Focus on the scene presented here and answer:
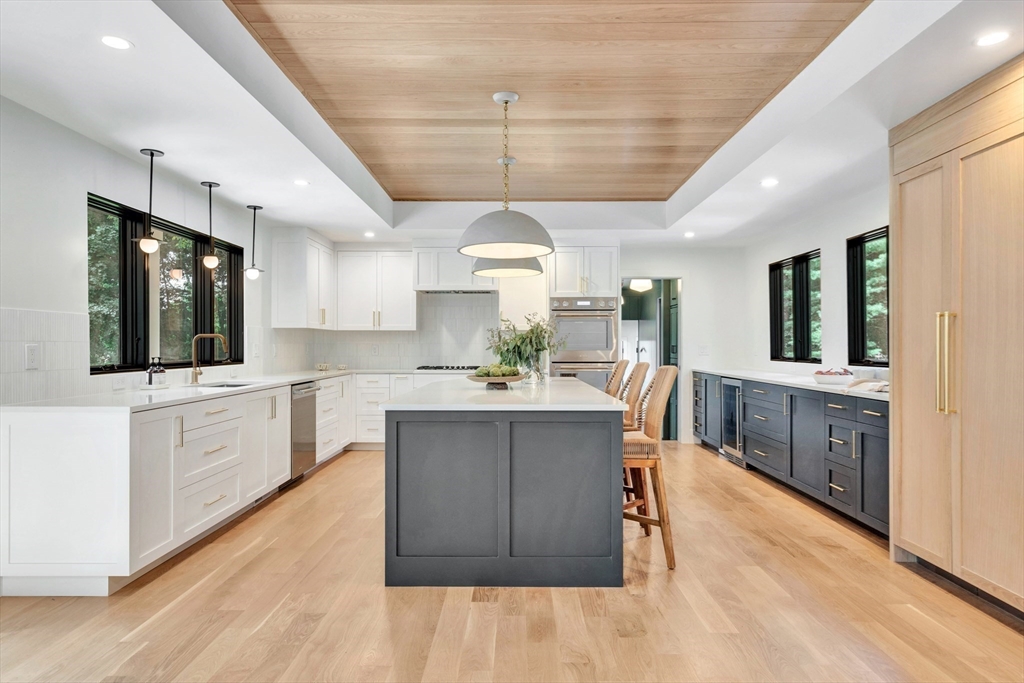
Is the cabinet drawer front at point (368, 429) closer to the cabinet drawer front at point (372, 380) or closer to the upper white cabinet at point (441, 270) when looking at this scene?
the cabinet drawer front at point (372, 380)

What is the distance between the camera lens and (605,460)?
2896mm

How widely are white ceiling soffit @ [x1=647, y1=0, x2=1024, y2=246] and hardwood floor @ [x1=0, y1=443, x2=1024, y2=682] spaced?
7.38 ft

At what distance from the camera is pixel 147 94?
2.72 meters

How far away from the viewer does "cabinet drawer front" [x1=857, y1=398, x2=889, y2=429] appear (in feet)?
11.4

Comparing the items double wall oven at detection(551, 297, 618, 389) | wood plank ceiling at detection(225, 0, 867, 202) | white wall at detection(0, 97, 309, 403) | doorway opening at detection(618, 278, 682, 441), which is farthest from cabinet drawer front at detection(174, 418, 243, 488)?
doorway opening at detection(618, 278, 682, 441)

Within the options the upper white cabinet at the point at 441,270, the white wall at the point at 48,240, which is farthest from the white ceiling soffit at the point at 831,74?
the white wall at the point at 48,240

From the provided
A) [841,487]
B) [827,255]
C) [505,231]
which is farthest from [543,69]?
[827,255]

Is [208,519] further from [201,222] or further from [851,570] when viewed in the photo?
[851,570]

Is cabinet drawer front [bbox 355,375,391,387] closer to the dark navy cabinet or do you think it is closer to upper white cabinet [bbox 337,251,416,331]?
upper white cabinet [bbox 337,251,416,331]

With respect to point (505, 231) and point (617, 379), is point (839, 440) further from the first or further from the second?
point (505, 231)

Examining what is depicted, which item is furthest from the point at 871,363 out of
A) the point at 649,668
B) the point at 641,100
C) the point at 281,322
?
the point at 281,322

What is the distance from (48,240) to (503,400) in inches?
96.9

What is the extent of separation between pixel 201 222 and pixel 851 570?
476cm

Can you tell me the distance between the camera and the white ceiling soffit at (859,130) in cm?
224
